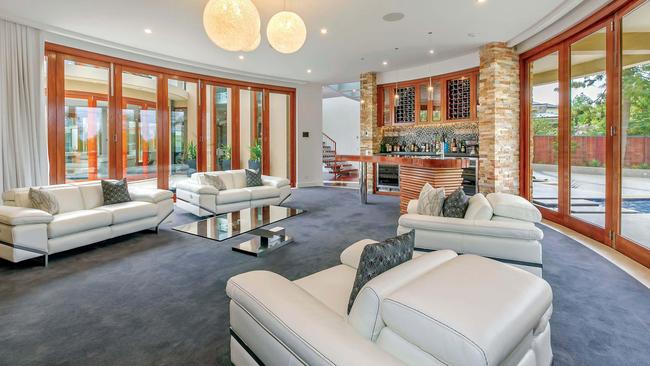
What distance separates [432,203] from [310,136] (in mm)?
7053

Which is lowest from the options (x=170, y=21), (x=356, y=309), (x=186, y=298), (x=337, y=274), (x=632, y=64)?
(x=186, y=298)

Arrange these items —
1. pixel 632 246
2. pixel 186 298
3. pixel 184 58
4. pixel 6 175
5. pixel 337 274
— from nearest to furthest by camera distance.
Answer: pixel 337 274 → pixel 186 298 → pixel 632 246 → pixel 6 175 → pixel 184 58

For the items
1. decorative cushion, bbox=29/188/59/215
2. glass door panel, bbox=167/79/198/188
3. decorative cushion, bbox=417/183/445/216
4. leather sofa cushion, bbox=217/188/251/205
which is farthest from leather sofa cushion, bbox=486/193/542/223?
glass door panel, bbox=167/79/198/188

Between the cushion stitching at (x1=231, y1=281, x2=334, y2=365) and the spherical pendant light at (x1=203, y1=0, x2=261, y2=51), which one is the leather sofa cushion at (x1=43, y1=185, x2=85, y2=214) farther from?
the cushion stitching at (x1=231, y1=281, x2=334, y2=365)

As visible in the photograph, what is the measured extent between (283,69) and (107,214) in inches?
213

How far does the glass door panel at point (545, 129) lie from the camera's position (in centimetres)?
554

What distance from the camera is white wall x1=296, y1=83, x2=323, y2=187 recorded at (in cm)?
1013

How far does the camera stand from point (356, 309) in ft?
4.37

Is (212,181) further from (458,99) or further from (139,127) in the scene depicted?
(458,99)

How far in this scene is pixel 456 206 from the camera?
347 cm

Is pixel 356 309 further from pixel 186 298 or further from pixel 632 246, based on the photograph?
pixel 632 246

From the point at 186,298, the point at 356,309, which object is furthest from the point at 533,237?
the point at 186,298

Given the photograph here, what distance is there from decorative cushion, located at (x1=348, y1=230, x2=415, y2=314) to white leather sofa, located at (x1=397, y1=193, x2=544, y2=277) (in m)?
1.82

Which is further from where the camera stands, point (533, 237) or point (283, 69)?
point (283, 69)
